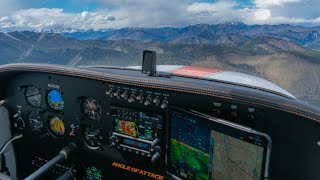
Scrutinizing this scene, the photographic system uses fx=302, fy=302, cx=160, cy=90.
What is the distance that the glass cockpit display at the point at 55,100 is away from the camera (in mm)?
3715

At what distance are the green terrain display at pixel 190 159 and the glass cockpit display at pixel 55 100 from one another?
5.25 feet

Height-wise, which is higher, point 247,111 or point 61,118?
point 247,111

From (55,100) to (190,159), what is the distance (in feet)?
6.39

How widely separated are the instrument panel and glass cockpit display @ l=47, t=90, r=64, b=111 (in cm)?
1

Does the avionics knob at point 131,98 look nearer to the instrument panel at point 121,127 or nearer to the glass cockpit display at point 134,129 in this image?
the instrument panel at point 121,127

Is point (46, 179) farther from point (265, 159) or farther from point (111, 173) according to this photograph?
point (265, 159)

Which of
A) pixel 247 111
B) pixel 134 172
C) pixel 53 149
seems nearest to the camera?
pixel 247 111

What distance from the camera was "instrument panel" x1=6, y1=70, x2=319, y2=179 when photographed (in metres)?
2.40

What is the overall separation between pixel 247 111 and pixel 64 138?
242 cm

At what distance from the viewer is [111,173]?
364cm

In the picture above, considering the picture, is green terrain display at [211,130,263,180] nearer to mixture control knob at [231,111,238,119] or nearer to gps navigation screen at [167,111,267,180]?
gps navigation screen at [167,111,267,180]

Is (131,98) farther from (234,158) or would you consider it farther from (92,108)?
(234,158)

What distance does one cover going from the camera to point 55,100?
378cm

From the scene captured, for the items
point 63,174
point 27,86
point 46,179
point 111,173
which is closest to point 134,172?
point 111,173
